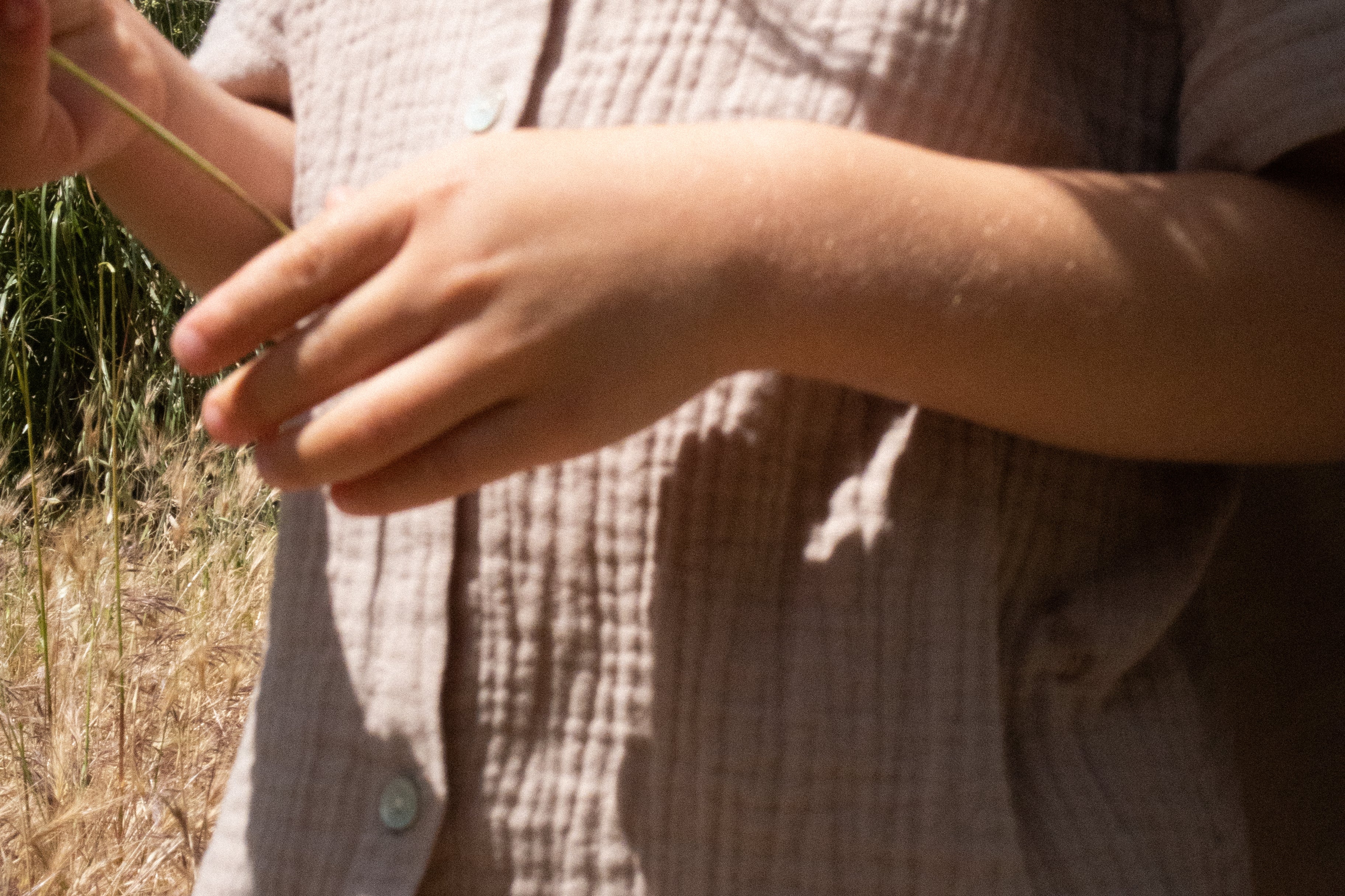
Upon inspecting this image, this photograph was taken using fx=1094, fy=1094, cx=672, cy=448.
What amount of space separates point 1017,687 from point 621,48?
319 millimetres

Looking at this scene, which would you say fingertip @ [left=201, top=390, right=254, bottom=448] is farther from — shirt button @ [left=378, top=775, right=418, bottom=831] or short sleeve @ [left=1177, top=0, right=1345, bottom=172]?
short sleeve @ [left=1177, top=0, right=1345, bottom=172]

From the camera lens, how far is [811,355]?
37 centimetres

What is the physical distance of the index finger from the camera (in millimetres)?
317

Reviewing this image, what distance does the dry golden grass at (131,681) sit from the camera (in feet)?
3.32

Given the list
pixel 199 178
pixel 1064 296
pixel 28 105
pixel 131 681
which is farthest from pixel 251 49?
pixel 131 681

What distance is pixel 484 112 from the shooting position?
481mm

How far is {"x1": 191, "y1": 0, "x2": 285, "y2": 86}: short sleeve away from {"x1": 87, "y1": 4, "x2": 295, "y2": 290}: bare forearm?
0.02 meters

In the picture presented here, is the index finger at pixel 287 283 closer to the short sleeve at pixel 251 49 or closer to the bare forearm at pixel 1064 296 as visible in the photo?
the bare forearm at pixel 1064 296

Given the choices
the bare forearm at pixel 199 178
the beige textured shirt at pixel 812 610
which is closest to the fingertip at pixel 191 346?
the beige textured shirt at pixel 812 610

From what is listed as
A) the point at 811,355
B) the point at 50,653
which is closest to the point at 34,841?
the point at 50,653

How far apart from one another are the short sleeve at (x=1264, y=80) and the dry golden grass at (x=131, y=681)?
0.87 meters

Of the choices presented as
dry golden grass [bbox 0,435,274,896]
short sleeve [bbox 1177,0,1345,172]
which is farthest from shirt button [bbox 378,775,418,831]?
dry golden grass [bbox 0,435,274,896]

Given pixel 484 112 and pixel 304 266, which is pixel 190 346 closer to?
pixel 304 266

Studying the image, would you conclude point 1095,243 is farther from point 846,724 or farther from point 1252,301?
point 846,724
